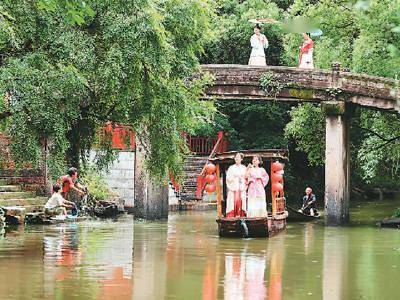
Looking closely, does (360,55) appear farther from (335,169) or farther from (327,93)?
(335,169)

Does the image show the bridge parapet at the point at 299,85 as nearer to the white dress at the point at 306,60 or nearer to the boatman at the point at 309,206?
the white dress at the point at 306,60

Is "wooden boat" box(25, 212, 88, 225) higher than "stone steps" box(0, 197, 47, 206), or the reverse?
"stone steps" box(0, 197, 47, 206)

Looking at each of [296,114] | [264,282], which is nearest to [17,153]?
[264,282]

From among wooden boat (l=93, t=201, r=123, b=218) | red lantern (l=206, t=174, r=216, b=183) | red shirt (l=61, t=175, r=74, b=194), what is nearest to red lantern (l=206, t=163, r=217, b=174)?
red lantern (l=206, t=174, r=216, b=183)

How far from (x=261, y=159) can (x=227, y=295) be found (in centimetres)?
1104

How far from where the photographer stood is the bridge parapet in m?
26.7

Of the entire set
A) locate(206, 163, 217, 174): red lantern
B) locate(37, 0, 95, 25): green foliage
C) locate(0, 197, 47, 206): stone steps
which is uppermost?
locate(37, 0, 95, 25): green foliage

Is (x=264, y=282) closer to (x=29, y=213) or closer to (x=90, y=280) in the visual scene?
(x=90, y=280)

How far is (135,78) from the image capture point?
58.6 feet

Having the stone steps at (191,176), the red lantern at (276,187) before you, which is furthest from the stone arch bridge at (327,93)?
the stone steps at (191,176)

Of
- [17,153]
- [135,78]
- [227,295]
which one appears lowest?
[227,295]

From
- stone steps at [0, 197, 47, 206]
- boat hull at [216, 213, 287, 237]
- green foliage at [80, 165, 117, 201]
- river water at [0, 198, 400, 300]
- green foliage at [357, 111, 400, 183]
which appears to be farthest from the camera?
green foliage at [80, 165, 117, 201]

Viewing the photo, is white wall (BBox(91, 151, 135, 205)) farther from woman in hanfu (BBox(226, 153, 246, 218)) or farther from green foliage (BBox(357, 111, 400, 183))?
woman in hanfu (BBox(226, 153, 246, 218))

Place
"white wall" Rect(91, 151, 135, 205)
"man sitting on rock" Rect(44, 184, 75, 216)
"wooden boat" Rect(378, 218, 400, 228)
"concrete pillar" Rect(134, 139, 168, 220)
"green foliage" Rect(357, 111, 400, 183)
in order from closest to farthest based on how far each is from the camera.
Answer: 1. "man sitting on rock" Rect(44, 184, 75, 216)
2. "wooden boat" Rect(378, 218, 400, 228)
3. "concrete pillar" Rect(134, 139, 168, 220)
4. "green foliage" Rect(357, 111, 400, 183)
5. "white wall" Rect(91, 151, 135, 205)
